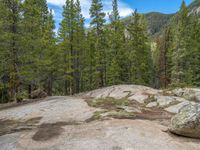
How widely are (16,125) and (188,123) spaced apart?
Answer: 8.35 m

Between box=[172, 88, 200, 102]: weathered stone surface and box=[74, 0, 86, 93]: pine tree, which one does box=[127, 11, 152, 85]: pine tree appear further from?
box=[172, 88, 200, 102]: weathered stone surface

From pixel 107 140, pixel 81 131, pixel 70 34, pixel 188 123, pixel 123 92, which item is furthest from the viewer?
pixel 70 34

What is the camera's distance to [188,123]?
30.3ft

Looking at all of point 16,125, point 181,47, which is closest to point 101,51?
point 181,47

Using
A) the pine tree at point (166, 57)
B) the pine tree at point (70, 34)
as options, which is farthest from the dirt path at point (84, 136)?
the pine tree at point (166, 57)

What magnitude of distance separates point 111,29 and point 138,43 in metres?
5.04

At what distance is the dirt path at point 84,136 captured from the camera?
319 inches

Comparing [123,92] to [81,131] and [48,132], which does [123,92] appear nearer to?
[81,131]

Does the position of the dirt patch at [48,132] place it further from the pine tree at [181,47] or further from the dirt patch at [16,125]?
the pine tree at [181,47]

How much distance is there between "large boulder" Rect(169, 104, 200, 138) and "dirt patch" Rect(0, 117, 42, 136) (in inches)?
263

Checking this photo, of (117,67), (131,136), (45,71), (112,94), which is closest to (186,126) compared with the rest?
(131,136)

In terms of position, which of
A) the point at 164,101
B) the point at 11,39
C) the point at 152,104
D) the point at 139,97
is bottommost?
the point at 152,104

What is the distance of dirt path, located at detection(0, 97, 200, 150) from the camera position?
26.6 ft

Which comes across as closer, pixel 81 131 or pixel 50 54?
pixel 81 131
